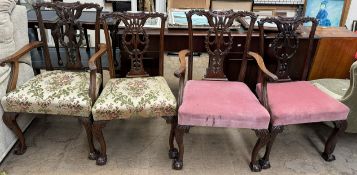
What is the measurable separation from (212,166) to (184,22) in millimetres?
1030

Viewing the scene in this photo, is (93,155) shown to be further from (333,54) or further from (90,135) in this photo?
(333,54)

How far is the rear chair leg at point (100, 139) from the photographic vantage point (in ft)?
5.61

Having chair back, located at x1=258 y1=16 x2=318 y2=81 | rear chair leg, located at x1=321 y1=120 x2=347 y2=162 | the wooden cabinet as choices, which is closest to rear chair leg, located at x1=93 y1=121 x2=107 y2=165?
chair back, located at x1=258 y1=16 x2=318 y2=81

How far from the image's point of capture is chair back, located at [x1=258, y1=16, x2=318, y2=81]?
6.12ft

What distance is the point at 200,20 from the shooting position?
220 cm

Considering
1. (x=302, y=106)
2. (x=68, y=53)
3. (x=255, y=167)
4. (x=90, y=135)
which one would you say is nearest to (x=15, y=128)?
(x=90, y=135)

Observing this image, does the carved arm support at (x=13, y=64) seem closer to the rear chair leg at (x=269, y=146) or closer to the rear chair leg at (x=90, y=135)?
the rear chair leg at (x=90, y=135)

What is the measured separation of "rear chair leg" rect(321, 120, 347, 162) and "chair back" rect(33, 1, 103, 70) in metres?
1.62

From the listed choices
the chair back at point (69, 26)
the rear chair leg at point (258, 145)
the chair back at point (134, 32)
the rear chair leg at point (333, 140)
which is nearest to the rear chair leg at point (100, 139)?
the chair back at point (134, 32)

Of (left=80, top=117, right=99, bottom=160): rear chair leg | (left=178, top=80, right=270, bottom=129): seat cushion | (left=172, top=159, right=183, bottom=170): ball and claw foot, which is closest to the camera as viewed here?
(left=178, top=80, right=270, bottom=129): seat cushion

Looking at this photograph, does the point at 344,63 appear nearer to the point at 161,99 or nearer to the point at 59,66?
the point at 161,99

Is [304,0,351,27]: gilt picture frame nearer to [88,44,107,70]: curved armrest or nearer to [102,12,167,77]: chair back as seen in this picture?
[102,12,167,77]: chair back

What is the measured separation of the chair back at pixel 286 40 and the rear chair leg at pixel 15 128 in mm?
1621

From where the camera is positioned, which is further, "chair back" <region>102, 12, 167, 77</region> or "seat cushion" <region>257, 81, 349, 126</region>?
"chair back" <region>102, 12, 167, 77</region>
